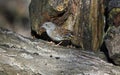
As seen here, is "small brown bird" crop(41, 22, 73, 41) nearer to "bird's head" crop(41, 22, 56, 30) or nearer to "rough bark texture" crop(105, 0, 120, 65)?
"bird's head" crop(41, 22, 56, 30)

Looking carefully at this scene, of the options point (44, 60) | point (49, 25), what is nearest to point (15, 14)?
point (49, 25)

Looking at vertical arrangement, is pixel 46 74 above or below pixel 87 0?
below

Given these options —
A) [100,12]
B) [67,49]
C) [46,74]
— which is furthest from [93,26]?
[46,74]

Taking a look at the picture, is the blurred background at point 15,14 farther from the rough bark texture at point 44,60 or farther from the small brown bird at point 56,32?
the rough bark texture at point 44,60

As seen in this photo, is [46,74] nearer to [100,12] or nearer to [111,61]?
[111,61]

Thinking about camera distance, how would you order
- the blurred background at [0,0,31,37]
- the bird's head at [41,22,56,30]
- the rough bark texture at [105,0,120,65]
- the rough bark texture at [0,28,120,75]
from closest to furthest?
the rough bark texture at [0,28,120,75], the rough bark texture at [105,0,120,65], the bird's head at [41,22,56,30], the blurred background at [0,0,31,37]

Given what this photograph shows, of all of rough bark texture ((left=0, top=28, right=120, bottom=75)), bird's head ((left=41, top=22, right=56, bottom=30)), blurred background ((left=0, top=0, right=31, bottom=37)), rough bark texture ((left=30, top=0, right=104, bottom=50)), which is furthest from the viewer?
blurred background ((left=0, top=0, right=31, bottom=37))

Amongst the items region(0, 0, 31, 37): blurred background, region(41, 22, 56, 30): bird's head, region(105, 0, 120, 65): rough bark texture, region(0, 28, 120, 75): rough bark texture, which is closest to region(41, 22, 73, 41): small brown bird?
region(41, 22, 56, 30): bird's head
